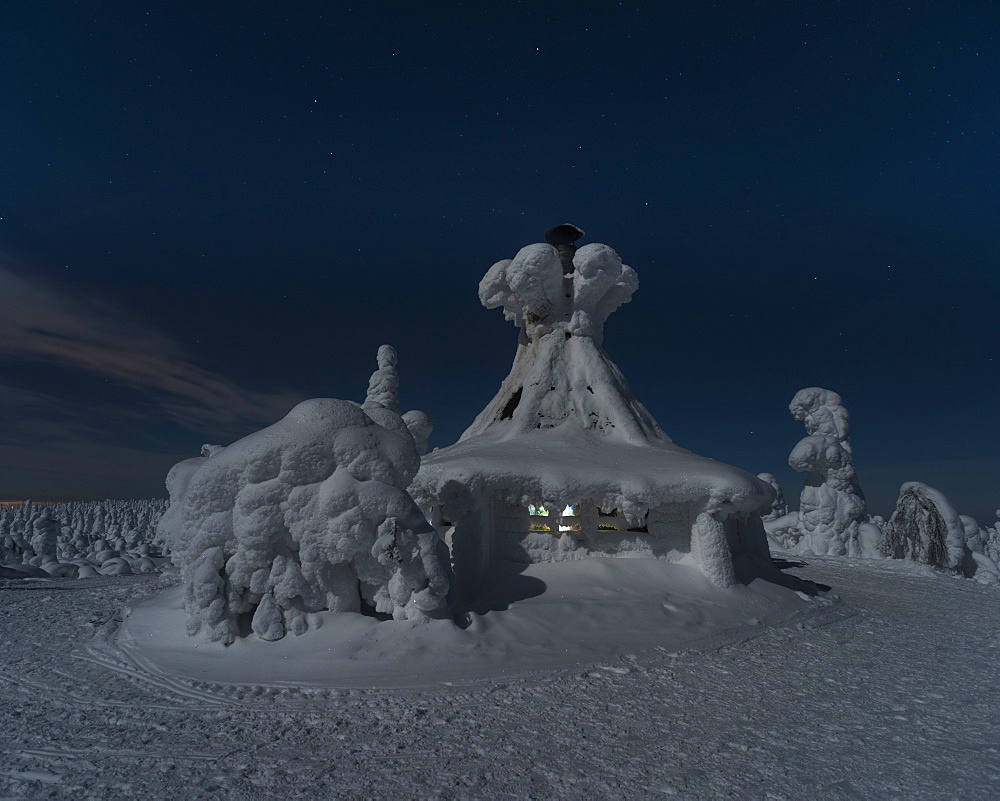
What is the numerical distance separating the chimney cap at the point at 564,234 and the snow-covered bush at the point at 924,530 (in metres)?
12.6

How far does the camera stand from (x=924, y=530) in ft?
52.6

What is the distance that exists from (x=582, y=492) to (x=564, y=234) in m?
8.49

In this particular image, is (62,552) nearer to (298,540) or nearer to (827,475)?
(298,540)

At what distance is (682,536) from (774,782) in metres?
6.18

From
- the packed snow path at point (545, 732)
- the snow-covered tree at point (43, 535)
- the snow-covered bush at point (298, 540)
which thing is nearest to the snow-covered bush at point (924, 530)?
the packed snow path at point (545, 732)

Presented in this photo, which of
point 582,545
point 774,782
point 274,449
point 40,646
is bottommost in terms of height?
point 40,646

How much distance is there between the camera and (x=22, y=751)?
3916mm

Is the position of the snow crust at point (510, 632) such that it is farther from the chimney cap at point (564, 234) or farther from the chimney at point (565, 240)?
the chimney cap at point (564, 234)

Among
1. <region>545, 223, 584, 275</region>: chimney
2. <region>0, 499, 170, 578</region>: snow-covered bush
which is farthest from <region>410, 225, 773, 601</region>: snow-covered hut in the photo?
<region>0, 499, 170, 578</region>: snow-covered bush

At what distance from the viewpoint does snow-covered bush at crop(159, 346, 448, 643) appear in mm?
6426

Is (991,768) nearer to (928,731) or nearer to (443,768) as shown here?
(928,731)

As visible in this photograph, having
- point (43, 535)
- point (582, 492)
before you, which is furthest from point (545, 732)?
point (43, 535)

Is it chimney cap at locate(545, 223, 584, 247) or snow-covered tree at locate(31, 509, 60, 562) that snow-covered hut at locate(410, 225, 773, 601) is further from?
snow-covered tree at locate(31, 509, 60, 562)

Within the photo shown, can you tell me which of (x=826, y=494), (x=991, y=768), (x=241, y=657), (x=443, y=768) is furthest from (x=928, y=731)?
(x=826, y=494)
